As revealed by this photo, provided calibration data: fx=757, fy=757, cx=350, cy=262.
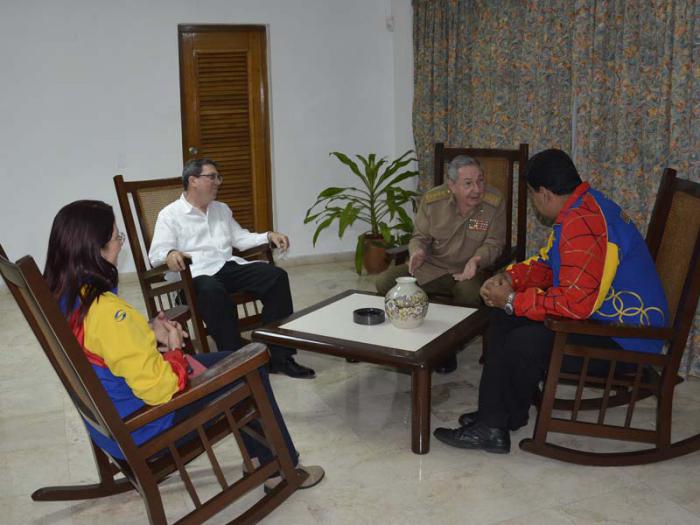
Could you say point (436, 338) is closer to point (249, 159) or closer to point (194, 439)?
point (194, 439)

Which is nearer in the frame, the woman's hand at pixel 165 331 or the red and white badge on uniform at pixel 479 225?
the woman's hand at pixel 165 331

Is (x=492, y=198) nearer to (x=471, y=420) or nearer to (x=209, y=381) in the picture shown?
(x=471, y=420)

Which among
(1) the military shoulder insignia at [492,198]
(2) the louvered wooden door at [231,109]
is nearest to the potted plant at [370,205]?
(2) the louvered wooden door at [231,109]

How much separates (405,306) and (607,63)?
5.95ft

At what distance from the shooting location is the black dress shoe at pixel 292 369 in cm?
365

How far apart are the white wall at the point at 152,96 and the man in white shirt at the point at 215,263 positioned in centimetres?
182

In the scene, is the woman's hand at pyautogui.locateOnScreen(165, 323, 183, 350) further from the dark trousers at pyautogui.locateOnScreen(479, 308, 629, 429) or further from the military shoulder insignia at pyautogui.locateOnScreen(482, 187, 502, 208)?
the military shoulder insignia at pyautogui.locateOnScreen(482, 187, 502, 208)

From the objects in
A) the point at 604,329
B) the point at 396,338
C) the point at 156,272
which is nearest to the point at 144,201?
the point at 156,272

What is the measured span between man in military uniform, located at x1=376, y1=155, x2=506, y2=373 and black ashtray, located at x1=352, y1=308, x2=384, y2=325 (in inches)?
21.0

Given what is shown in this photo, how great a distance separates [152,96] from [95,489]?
11.5 feet

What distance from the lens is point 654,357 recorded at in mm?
2604

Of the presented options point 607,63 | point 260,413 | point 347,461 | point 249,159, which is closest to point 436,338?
point 347,461

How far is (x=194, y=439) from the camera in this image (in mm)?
2266

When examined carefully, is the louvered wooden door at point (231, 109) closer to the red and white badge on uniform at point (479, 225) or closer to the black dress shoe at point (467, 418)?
the red and white badge on uniform at point (479, 225)
